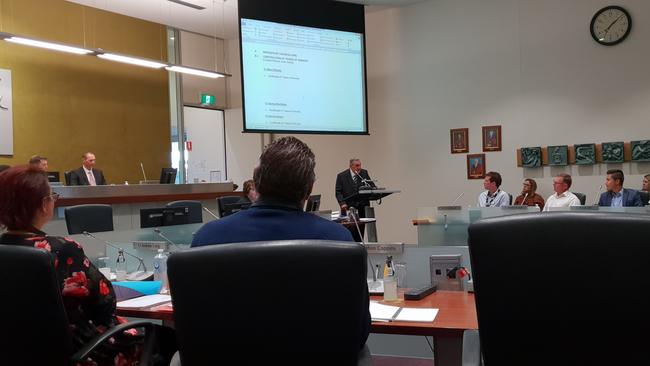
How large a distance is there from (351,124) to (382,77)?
1885mm

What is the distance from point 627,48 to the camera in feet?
23.4

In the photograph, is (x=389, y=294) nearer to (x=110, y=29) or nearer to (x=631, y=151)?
(x=631, y=151)

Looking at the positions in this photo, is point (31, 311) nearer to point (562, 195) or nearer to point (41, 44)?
point (562, 195)

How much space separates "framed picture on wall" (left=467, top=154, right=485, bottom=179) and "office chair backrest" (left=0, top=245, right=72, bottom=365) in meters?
7.13

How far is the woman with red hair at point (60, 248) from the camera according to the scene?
188 centimetres

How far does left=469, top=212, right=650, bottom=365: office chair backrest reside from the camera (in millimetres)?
1146

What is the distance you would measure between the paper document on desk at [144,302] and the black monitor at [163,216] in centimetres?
159

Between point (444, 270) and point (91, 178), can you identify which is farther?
point (91, 178)

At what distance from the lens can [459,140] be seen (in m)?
8.32

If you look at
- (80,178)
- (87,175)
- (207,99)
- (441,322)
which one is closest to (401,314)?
(441,322)

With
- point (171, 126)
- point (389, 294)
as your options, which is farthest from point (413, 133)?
point (389, 294)

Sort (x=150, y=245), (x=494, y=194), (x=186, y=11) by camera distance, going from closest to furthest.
→ (x=150, y=245), (x=494, y=194), (x=186, y=11)

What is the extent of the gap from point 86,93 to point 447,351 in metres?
7.90

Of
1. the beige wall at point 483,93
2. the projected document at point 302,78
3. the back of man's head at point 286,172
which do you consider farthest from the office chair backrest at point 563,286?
the beige wall at point 483,93
